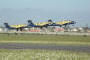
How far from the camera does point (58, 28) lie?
588ft

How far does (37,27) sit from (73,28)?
29.3 metres

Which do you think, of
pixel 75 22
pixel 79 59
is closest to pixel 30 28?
pixel 75 22

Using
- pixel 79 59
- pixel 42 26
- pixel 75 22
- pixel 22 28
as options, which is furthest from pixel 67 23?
pixel 79 59

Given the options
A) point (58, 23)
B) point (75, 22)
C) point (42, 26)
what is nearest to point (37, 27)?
point (42, 26)

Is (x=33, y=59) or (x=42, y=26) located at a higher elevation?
(x=33, y=59)

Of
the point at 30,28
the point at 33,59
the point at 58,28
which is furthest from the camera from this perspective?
the point at 30,28

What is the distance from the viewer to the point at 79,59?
77.0ft

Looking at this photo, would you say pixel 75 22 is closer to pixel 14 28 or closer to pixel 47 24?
pixel 47 24

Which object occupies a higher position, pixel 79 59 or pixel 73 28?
pixel 79 59

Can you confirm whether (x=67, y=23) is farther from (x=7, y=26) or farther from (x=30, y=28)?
(x=7, y=26)

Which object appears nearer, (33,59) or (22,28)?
(33,59)

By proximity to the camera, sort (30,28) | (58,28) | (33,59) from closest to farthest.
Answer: (33,59), (58,28), (30,28)

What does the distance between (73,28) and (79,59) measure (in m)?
174

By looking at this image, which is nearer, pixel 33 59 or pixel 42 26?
pixel 33 59
